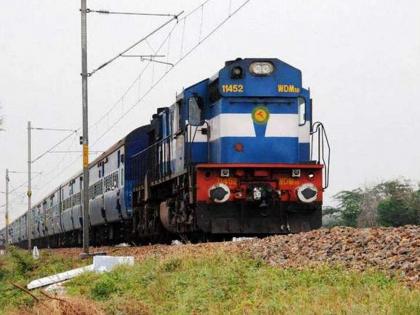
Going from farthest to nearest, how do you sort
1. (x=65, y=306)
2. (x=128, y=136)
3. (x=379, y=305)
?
1. (x=128, y=136)
2. (x=65, y=306)
3. (x=379, y=305)

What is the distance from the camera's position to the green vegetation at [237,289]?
278 inches

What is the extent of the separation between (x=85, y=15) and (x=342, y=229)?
12.6 meters

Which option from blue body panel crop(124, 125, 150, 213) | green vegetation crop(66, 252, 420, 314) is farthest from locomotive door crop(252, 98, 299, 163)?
blue body panel crop(124, 125, 150, 213)

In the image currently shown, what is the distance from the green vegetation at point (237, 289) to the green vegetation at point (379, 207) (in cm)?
1858

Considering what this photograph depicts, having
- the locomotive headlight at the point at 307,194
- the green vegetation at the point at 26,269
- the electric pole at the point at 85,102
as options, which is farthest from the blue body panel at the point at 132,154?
the locomotive headlight at the point at 307,194

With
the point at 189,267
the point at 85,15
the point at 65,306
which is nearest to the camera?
the point at 65,306

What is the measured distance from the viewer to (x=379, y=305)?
674cm

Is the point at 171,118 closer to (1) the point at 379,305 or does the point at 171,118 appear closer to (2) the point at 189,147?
(2) the point at 189,147

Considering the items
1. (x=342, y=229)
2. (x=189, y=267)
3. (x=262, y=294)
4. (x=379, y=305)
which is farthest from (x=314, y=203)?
(x=379, y=305)

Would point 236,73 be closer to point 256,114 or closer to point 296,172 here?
point 256,114

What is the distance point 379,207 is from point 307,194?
2014 cm

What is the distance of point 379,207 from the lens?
35.2 m

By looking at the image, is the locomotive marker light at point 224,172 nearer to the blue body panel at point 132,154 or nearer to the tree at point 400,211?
the blue body panel at point 132,154

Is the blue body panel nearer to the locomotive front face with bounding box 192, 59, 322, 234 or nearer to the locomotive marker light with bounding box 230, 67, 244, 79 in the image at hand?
the locomotive front face with bounding box 192, 59, 322, 234
